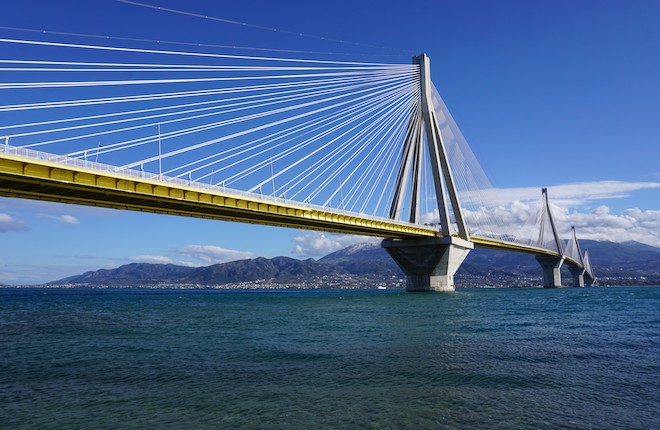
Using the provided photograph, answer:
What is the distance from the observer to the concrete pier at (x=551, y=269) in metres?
134

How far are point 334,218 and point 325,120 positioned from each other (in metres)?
10.9

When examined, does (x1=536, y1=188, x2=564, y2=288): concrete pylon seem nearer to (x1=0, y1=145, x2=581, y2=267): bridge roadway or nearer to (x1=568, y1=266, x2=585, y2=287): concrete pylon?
(x1=568, y1=266, x2=585, y2=287): concrete pylon

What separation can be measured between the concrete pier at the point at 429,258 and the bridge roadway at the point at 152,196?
30.4 feet

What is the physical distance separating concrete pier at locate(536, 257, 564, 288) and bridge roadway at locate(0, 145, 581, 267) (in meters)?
89.3

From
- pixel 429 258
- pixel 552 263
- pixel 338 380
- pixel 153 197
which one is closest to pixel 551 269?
pixel 552 263

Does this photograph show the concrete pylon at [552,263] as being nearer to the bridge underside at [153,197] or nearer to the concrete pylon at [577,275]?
the concrete pylon at [577,275]

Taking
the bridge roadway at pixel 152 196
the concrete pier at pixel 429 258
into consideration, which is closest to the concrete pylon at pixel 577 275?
the concrete pier at pixel 429 258

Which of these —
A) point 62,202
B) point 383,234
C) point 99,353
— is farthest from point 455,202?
point 99,353

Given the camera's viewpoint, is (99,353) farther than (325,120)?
No

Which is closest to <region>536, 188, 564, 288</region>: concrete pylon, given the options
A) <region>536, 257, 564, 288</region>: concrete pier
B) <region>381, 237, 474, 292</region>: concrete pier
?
<region>536, 257, 564, 288</region>: concrete pier

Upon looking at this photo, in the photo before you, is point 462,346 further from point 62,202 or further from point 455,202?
point 455,202

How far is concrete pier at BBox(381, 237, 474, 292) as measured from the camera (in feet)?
224

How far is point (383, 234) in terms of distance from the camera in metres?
65.2

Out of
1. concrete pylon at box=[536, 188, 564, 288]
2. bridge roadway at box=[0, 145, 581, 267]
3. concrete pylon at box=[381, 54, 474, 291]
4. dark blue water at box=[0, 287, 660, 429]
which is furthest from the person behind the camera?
concrete pylon at box=[536, 188, 564, 288]
